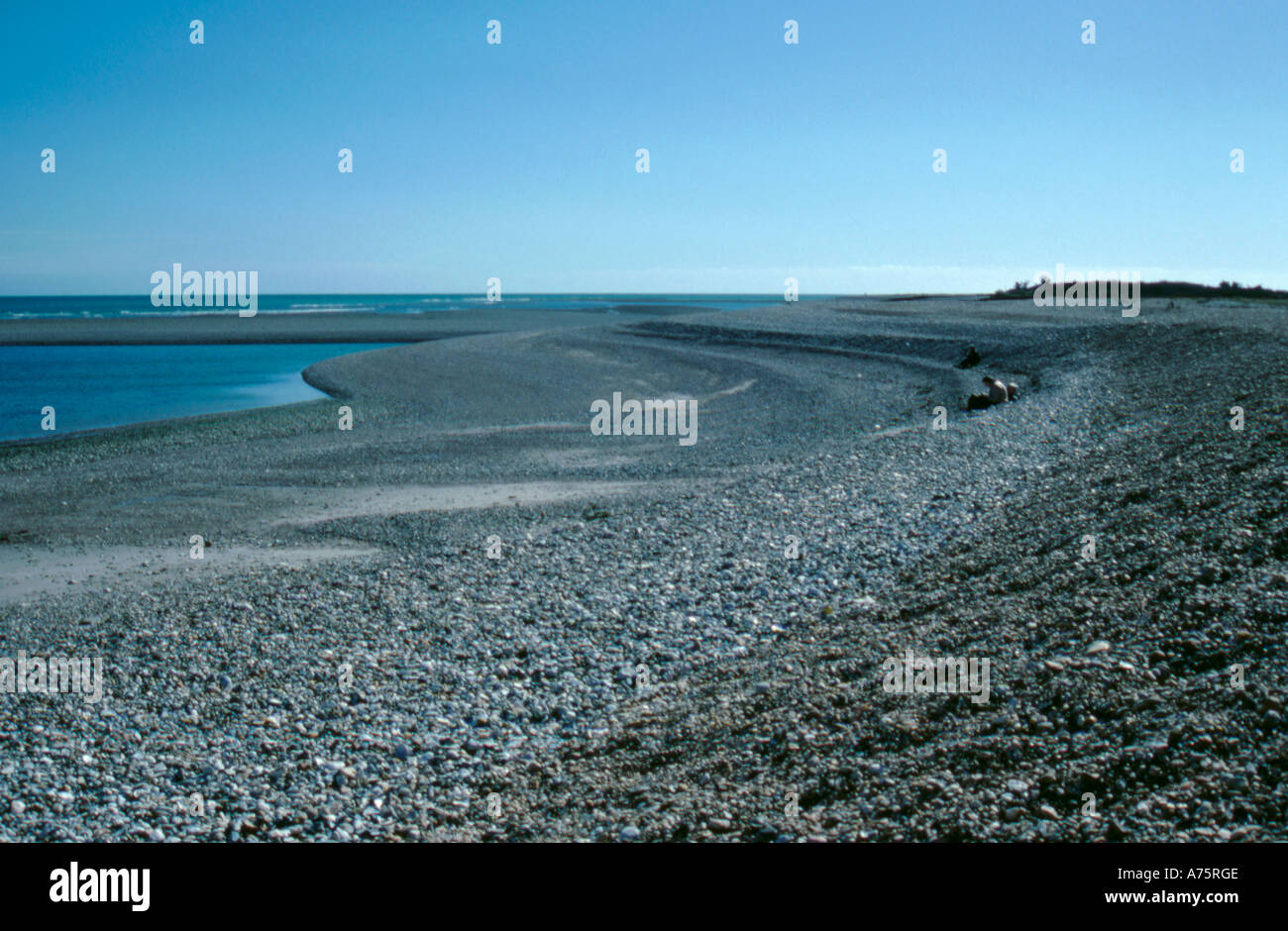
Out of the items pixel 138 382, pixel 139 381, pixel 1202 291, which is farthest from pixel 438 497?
pixel 1202 291

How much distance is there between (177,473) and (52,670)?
11.3 metres

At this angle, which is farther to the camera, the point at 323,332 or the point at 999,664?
the point at 323,332

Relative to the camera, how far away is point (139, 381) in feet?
127

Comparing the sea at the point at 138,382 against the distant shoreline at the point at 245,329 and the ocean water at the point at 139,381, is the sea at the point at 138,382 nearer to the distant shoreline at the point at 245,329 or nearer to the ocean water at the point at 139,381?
the ocean water at the point at 139,381

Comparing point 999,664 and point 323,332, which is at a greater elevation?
point 323,332

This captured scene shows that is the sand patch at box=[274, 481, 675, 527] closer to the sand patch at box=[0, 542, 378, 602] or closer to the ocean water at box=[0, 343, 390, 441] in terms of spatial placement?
the sand patch at box=[0, 542, 378, 602]

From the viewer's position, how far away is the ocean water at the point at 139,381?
29.5 metres

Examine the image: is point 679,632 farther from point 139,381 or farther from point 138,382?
point 139,381

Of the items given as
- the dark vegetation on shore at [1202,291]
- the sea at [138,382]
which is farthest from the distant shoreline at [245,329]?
the dark vegetation on shore at [1202,291]

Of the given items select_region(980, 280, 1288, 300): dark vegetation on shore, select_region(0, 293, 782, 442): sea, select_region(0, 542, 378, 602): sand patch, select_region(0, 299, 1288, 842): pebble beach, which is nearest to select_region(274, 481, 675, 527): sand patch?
select_region(0, 299, 1288, 842): pebble beach
